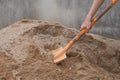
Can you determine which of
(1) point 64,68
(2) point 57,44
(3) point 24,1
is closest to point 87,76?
(1) point 64,68

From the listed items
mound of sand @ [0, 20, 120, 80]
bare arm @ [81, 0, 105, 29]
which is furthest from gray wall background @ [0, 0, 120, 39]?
bare arm @ [81, 0, 105, 29]

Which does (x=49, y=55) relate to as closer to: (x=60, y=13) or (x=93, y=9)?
(x=93, y=9)

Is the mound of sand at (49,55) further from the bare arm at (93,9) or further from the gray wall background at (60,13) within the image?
the gray wall background at (60,13)

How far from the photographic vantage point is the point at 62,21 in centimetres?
474

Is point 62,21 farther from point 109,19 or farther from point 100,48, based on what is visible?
point 100,48

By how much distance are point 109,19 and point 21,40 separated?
1736 mm

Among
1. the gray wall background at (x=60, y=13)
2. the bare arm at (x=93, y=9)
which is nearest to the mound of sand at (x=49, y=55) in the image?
the bare arm at (x=93, y=9)

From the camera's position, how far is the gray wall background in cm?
449

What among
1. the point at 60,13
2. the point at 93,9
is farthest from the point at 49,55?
the point at 60,13

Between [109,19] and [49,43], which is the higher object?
[49,43]

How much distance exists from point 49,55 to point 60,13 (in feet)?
5.65

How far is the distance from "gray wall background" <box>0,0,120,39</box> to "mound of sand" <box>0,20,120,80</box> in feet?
2.59

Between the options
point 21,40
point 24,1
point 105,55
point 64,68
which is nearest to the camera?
point 64,68

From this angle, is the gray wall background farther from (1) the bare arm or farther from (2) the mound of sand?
(1) the bare arm
